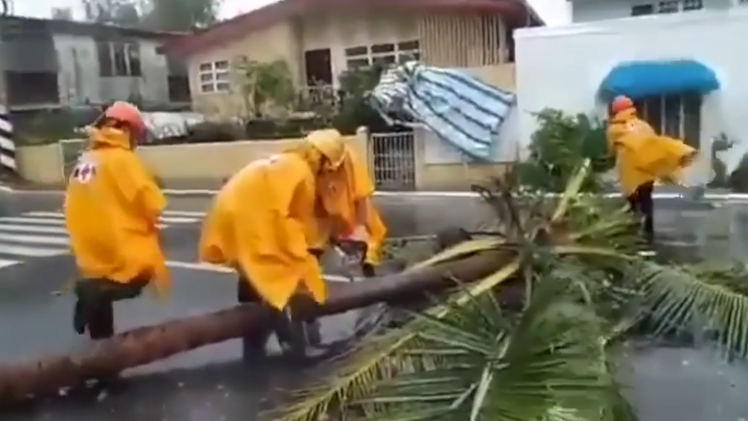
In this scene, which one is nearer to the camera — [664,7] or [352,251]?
[352,251]

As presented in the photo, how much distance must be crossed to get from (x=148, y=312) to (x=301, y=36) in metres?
4.70

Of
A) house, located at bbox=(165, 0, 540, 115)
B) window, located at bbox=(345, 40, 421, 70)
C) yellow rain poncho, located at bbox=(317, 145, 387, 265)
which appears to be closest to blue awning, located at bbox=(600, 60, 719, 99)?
house, located at bbox=(165, 0, 540, 115)

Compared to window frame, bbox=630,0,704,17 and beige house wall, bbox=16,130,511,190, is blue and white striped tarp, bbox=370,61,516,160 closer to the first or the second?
beige house wall, bbox=16,130,511,190

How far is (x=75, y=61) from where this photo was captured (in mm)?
5469

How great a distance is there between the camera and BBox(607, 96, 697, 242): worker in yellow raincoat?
14.7 feet

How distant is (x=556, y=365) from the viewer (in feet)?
5.12

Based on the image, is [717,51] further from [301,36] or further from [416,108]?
[301,36]

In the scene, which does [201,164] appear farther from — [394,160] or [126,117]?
[126,117]

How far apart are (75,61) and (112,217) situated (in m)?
2.90

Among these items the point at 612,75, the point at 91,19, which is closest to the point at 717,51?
the point at 612,75

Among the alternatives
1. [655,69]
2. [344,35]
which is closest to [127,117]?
[344,35]

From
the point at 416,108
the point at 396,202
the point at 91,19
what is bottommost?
the point at 396,202

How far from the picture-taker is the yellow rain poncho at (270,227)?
2764 millimetres

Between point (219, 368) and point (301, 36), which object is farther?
point (301, 36)
